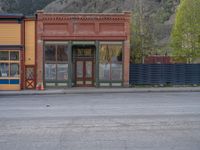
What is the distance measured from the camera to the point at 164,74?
35281mm

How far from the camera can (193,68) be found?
117 ft

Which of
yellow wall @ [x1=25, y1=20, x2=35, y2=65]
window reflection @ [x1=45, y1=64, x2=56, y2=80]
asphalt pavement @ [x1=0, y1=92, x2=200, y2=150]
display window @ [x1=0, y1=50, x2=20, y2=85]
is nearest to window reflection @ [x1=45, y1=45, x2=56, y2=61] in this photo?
window reflection @ [x1=45, y1=64, x2=56, y2=80]

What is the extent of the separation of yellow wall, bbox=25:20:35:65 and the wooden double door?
3777 millimetres

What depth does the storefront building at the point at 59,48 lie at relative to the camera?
3291cm

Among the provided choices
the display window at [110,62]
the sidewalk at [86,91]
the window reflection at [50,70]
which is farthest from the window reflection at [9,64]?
the display window at [110,62]

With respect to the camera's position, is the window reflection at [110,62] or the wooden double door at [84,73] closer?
the window reflection at [110,62]

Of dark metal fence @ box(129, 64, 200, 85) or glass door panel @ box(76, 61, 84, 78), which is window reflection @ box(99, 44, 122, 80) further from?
glass door panel @ box(76, 61, 84, 78)

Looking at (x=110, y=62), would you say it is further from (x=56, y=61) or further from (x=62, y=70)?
(x=56, y=61)

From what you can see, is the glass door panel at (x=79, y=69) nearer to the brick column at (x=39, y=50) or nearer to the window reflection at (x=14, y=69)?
the brick column at (x=39, y=50)

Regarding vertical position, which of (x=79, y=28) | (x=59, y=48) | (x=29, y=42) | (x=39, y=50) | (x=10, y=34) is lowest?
(x=39, y=50)

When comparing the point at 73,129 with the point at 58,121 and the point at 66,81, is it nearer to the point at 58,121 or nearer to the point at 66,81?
the point at 58,121

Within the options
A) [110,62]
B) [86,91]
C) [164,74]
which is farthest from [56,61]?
[164,74]

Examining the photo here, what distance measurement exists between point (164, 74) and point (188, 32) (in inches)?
234

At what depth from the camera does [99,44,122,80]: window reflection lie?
110ft
